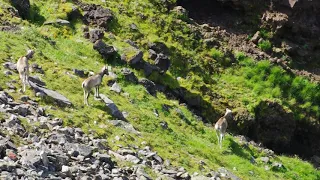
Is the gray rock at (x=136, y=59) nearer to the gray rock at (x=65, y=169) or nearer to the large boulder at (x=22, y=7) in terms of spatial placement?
the large boulder at (x=22, y=7)

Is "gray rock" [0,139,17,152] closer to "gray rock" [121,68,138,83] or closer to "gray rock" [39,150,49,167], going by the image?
"gray rock" [39,150,49,167]

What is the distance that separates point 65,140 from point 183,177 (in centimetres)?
329

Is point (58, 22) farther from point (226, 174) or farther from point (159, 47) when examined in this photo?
point (226, 174)

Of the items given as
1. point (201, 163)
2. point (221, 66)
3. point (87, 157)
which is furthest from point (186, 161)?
point (221, 66)

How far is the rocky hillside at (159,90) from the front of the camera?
13.1 metres

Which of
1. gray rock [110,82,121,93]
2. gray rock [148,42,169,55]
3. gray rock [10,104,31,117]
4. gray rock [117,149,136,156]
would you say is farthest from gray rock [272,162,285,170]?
gray rock [10,104,31,117]

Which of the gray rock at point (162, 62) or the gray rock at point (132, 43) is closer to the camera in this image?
the gray rock at point (162, 62)

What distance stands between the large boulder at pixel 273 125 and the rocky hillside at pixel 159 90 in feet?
0.18

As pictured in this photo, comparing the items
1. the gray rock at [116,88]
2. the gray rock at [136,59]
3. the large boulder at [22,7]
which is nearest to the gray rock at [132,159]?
the gray rock at [116,88]

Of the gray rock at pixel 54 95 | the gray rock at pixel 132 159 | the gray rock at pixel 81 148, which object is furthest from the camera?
the gray rock at pixel 54 95

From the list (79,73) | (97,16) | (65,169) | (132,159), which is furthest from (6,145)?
(97,16)

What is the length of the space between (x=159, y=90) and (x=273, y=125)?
6.07 metres

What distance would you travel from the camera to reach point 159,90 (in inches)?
941

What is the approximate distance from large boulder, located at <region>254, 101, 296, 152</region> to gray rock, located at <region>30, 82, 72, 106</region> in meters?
Answer: 11.9
